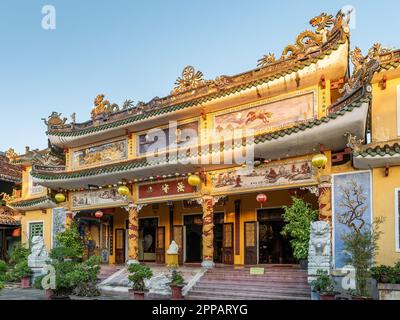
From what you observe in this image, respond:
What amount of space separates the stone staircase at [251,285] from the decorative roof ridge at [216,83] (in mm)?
5174

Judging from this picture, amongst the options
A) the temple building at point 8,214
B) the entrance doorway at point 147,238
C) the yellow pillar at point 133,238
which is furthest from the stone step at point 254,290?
the temple building at point 8,214

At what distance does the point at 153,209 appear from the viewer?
1833cm

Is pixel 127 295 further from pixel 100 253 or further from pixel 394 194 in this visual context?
pixel 394 194

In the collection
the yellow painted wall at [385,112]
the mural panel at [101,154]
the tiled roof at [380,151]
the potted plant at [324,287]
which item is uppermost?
the yellow painted wall at [385,112]

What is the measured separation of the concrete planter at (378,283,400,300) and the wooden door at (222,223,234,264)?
6.73 meters

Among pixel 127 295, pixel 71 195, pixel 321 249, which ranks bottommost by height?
pixel 127 295

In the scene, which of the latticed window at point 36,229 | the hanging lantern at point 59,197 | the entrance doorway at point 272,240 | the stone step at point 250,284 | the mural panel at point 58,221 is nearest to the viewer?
the stone step at point 250,284

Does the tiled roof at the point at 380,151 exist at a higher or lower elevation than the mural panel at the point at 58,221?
higher

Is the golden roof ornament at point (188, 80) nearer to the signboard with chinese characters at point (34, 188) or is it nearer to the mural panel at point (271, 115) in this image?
the mural panel at point (271, 115)

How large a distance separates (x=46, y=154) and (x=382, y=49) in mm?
14747

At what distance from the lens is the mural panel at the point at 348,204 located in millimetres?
11031

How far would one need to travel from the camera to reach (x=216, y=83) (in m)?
14.4

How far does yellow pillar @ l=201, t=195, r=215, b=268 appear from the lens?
1363 centimetres

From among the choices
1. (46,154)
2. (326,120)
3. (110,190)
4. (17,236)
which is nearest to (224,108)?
(326,120)
